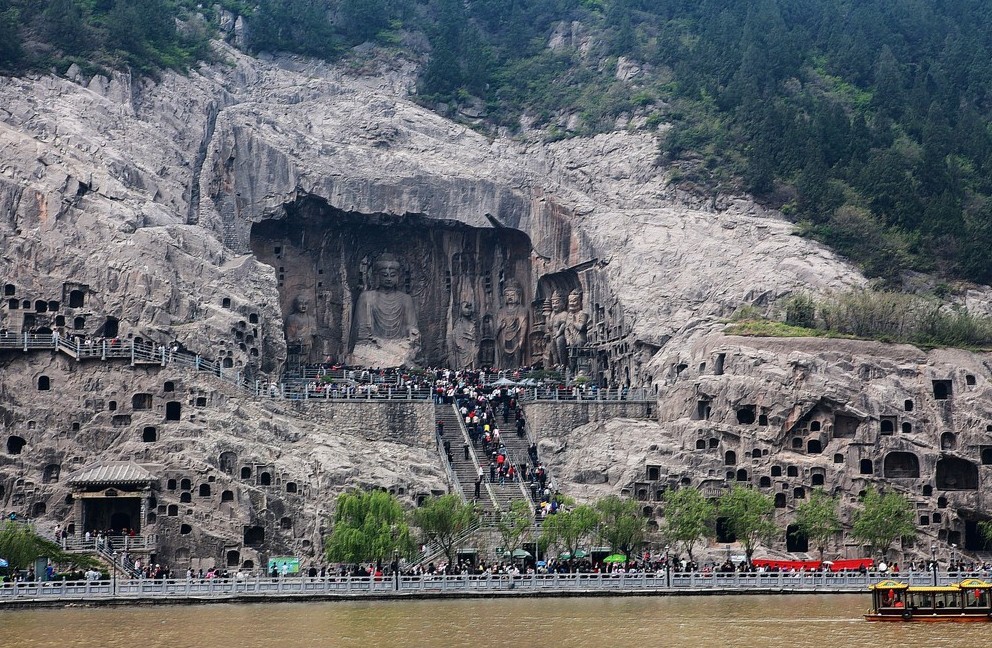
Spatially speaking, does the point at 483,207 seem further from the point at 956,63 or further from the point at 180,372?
the point at 956,63

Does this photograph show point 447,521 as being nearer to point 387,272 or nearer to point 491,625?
point 491,625

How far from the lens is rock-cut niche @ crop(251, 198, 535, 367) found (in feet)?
324

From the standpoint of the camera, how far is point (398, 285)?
101 meters

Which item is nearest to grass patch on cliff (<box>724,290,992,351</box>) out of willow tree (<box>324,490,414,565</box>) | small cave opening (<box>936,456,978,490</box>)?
small cave opening (<box>936,456,978,490</box>)

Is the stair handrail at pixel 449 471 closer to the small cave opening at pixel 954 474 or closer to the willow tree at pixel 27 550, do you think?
the willow tree at pixel 27 550

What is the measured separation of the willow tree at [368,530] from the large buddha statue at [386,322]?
25.0 meters

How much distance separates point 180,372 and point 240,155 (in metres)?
19.4

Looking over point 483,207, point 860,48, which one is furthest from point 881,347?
point 860,48

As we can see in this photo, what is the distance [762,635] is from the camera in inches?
2115

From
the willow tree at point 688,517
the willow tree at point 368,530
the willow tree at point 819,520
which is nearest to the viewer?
the willow tree at point 368,530

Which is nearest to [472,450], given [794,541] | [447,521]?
[447,521]

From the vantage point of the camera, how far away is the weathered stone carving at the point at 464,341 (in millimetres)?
101438

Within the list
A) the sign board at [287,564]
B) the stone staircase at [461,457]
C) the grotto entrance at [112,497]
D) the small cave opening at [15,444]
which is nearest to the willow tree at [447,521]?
the stone staircase at [461,457]

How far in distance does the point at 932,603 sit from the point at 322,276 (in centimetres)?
5026
